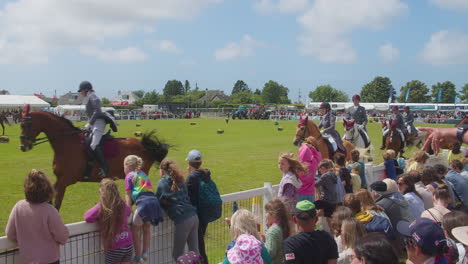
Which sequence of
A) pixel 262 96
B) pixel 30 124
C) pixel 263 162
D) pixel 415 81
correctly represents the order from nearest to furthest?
pixel 30 124, pixel 263 162, pixel 415 81, pixel 262 96

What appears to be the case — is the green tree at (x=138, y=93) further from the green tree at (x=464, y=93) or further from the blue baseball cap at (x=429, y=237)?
the blue baseball cap at (x=429, y=237)

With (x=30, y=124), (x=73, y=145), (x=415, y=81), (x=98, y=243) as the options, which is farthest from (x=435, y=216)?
(x=415, y=81)

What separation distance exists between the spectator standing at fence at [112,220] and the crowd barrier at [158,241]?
0.35ft

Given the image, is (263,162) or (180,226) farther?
(263,162)

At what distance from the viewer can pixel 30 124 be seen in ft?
27.0

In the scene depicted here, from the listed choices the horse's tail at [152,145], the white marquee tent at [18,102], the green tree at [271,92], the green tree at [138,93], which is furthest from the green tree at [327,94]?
the horse's tail at [152,145]

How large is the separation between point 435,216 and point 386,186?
87 cm

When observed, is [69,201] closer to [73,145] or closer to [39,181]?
[73,145]

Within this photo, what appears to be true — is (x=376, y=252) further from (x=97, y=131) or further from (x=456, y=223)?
(x=97, y=131)

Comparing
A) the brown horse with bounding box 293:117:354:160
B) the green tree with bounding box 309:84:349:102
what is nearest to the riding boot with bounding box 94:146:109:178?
the brown horse with bounding box 293:117:354:160

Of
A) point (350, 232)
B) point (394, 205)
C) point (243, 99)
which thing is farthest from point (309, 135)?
point (243, 99)

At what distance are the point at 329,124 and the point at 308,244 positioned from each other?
8.82m

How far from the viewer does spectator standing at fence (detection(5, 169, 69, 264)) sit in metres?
3.61

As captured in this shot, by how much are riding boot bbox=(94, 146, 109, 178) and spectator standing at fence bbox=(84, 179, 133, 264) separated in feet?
14.4
